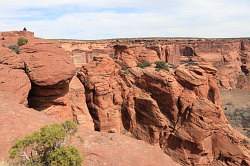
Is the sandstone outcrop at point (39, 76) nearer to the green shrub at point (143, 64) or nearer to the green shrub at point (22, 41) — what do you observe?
the green shrub at point (22, 41)

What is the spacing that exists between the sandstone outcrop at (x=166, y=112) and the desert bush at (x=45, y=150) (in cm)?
1913

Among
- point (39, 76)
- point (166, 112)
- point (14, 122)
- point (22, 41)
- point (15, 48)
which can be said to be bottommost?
point (166, 112)

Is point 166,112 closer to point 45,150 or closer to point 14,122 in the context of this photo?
point 14,122

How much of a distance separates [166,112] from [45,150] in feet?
71.7

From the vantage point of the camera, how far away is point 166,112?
35.9 m

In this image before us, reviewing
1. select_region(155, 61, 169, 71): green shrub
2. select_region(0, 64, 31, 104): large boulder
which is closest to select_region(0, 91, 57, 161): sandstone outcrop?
select_region(0, 64, 31, 104): large boulder

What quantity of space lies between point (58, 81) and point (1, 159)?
9.73 m

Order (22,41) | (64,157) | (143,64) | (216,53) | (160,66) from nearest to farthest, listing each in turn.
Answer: (64,157)
(22,41)
(160,66)
(143,64)
(216,53)

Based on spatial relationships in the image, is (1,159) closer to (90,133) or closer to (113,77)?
(90,133)


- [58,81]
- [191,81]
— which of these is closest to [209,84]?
[191,81]

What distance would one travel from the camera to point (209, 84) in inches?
1522

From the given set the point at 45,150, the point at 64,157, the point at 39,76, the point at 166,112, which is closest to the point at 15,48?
the point at 39,76

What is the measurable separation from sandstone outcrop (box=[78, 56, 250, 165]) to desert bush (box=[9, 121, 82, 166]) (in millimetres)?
19128

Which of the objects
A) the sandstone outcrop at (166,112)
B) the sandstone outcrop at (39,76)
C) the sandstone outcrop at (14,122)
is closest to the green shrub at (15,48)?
the sandstone outcrop at (39,76)
